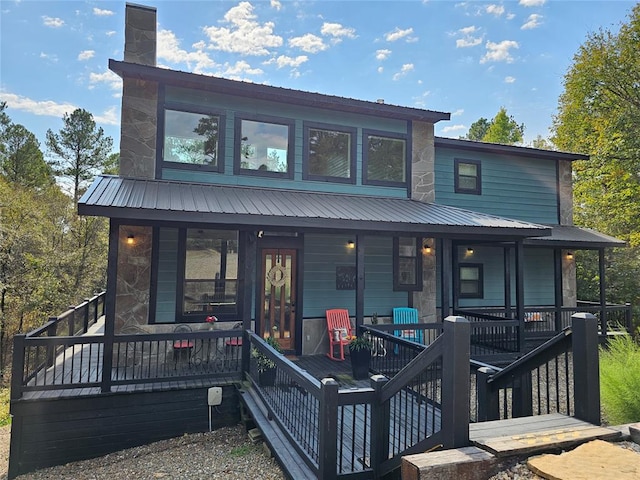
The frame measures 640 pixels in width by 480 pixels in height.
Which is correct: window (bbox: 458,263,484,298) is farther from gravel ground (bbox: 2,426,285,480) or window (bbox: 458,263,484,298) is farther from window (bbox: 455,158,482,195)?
gravel ground (bbox: 2,426,285,480)

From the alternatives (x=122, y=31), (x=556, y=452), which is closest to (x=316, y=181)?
(x=122, y=31)

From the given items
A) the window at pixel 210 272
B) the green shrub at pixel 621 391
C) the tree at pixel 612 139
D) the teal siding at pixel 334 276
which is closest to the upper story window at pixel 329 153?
the teal siding at pixel 334 276

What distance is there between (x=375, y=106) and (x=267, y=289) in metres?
4.73

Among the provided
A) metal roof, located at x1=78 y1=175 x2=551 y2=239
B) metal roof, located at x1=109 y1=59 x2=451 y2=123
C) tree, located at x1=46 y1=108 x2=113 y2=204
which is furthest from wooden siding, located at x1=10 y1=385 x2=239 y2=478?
tree, located at x1=46 y1=108 x2=113 y2=204

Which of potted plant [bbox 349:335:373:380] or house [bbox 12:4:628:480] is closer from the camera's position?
house [bbox 12:4:628:480]

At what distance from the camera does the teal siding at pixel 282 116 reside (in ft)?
24.1

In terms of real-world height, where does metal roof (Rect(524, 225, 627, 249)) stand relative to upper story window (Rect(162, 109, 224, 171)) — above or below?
below

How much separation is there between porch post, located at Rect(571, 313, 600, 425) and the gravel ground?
2907mm

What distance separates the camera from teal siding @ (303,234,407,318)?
8078mm

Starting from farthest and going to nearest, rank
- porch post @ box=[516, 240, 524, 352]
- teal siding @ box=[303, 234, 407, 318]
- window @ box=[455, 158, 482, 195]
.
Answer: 1. window @ box=[455, 158, 482, 195]
2. teal siding @ box=[303, 234, 407, 318]
3. porch post @ box=[516, 240, 524, 352]

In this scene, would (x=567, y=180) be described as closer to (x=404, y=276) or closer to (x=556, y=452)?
(x=404, y=276)

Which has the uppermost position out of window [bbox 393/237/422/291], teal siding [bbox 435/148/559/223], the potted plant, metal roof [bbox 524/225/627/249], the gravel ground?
teal siding [bbox 435/148/559/223]

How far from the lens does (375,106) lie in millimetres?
8461

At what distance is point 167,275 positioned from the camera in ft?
22.5
